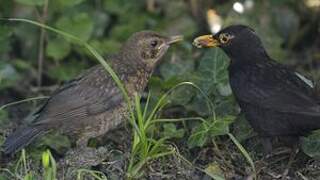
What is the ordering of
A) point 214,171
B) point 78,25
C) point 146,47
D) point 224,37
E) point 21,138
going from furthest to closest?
point 78,25
point 146,47
point 224,37
point 21,138
point 214,171

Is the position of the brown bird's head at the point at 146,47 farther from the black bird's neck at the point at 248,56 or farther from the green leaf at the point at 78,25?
the green leaf at the point at 78,25

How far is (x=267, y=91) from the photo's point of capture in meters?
6.54

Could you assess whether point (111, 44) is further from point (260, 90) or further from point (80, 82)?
point (260, 90)

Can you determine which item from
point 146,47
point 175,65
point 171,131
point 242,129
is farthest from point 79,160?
→ point 175,65

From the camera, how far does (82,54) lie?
8.55 m

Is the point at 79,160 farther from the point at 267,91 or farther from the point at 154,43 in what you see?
the point at 267,91

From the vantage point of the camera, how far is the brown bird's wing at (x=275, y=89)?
20.9 feet

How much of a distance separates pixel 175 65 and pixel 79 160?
1725 millimetres

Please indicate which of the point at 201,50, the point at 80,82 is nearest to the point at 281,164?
the point at 80,82

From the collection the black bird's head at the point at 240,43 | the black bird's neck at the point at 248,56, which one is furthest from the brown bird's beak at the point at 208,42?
the black bird's neck at the point at 248,56

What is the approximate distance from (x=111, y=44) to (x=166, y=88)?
1222mm

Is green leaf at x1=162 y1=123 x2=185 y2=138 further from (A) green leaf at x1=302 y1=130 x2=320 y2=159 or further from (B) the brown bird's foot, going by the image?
(A) green leaf at x1=302 y1=130 x2=320 y2=159

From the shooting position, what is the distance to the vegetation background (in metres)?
6.70

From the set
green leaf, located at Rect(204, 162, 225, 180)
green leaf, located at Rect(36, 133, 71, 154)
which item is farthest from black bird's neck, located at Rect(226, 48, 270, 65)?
green leaf, located at Rect(36, 133, 71, 154)
